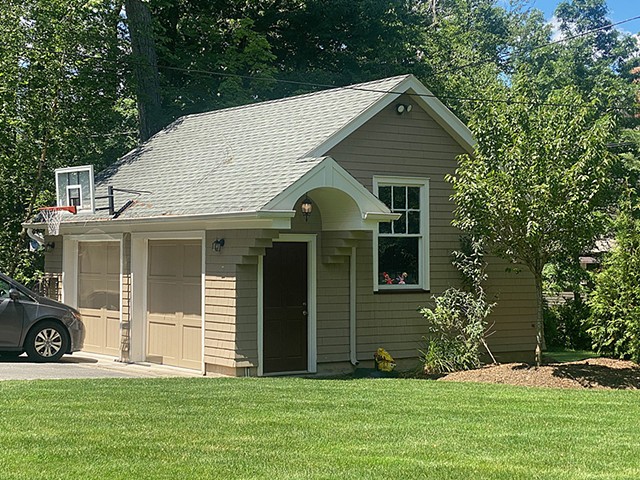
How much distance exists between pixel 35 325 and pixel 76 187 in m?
3.48

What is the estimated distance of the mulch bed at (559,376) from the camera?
563 inches

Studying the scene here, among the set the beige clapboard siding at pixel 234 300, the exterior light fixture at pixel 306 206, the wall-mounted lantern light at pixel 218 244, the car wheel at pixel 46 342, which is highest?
the exterior light fixture at pixel 306 206

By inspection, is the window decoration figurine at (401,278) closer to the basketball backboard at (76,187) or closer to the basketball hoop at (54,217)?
the basketball backboard at (76,187)

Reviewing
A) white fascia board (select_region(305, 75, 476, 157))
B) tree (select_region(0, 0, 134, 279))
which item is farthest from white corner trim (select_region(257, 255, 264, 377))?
tree (select_region(0, 0, 134, 279))

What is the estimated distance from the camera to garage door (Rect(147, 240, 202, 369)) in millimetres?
15875

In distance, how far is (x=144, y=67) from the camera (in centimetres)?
2667

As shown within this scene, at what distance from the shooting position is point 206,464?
7781 mm

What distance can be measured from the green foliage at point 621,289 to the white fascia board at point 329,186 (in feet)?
13.3

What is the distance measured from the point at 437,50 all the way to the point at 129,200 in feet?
77.1

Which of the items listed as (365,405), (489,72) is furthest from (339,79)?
(365,405)

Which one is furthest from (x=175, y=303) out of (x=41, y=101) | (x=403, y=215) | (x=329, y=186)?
(x=41, y=101)

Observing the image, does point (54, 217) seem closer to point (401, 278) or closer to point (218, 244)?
point (218, 244)

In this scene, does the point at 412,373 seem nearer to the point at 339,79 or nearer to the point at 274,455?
the point at 274,455

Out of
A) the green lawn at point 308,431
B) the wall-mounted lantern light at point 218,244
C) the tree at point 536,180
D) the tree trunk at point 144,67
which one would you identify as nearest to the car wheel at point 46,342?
the green lawn at point 308,431
